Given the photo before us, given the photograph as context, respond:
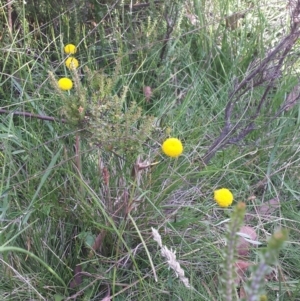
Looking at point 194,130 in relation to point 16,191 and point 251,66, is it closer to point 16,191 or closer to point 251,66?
point 251,66

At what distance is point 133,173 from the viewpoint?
42.6 inches

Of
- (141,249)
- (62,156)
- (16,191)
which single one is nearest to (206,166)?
(141,249)

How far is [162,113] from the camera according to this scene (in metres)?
1.47

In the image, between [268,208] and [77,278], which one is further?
[268,208]

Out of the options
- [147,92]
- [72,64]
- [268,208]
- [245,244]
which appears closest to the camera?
[72,64]

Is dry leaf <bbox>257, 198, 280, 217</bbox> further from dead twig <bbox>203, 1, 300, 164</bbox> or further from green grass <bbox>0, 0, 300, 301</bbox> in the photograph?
dead twig <bbox>203, 1, 300, 164</bbox>

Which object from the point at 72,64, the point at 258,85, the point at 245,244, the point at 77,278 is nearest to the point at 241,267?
the point at 245,244

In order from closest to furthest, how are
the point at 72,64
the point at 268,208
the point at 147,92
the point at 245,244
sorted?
the point at 72,64 → the point at 245,244 → the point at 268,208 → the point at 147,92

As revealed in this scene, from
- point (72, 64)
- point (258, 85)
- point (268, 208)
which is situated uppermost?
point (72, 64)

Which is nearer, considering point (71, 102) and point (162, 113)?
point (71, 102)

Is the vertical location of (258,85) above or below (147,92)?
above

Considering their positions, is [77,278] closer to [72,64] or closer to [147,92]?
[72,64]

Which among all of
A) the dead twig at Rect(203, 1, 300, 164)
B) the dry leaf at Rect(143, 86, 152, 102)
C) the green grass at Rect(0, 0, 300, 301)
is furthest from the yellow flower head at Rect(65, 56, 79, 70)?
the dead twig at Rect(203, 1, 300, 164)

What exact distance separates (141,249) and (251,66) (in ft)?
2.64
